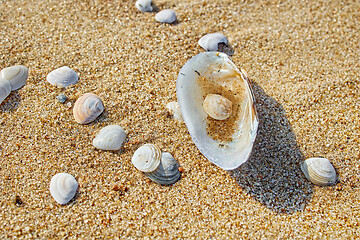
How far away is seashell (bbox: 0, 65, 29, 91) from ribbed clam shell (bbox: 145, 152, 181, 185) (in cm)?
148

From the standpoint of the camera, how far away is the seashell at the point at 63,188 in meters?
2.30

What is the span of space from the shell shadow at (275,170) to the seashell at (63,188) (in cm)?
126

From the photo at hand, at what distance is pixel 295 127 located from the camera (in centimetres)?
272

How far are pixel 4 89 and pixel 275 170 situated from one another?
2462mm

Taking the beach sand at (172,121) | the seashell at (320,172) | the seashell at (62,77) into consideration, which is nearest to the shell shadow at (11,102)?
the beach sand at (172,121)

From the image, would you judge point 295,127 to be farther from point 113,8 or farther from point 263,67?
point 113,8

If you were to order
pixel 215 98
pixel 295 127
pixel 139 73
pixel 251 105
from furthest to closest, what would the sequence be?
pixel 139 73 → pixel 295 127 → pixel 215 98 → pixel 251 105

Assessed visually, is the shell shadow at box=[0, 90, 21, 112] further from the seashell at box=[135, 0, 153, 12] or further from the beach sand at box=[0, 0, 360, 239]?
the seashell at box=[135, 0, 153, 12]

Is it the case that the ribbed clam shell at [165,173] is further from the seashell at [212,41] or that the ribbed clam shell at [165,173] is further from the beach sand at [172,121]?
the seashell at [212,41]

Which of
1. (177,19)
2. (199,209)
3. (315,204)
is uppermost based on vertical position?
(177,19)

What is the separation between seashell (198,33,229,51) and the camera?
10.1 feet

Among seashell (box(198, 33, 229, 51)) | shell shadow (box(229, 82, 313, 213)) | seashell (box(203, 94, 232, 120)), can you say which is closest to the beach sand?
shell shadow (box(229, 82, 313, 213))

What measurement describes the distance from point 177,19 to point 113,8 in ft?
2.36

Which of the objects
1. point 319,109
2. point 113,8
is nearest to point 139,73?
point 113,8
